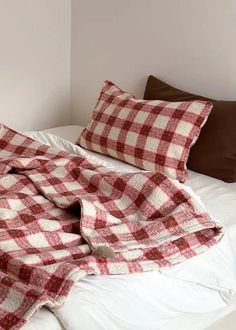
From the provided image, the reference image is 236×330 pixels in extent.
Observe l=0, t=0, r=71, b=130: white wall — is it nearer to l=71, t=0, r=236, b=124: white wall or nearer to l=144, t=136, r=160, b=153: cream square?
l=71, t=0, r=236, b=124: white wall

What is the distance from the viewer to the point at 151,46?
2312mm

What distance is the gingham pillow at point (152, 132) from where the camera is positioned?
6.03 feet

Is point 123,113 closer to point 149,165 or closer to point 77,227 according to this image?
point 149,165

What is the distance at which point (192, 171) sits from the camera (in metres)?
1.95

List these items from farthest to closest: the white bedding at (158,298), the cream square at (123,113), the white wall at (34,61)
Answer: the white wall at (34,61) → the cream square at (123,113) → the white bedding at (158,298)

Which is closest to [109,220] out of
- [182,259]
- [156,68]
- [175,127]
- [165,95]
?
[182,259]

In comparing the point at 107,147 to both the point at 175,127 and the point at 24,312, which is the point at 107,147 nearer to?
the point at 175,127

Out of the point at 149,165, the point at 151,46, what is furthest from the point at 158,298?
the point at 151,46

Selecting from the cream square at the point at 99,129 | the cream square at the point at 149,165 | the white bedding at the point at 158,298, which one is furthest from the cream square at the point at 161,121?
the white bedding at the point at 158,298

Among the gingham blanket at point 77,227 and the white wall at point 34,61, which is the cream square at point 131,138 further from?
the white wall at point 34,61

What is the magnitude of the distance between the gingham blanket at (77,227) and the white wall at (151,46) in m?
0.72


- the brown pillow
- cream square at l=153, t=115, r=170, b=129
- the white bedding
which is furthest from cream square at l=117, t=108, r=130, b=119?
the white bedding

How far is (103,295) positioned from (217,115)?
A: 3.13 ft

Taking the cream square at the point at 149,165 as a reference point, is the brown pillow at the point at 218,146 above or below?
above
